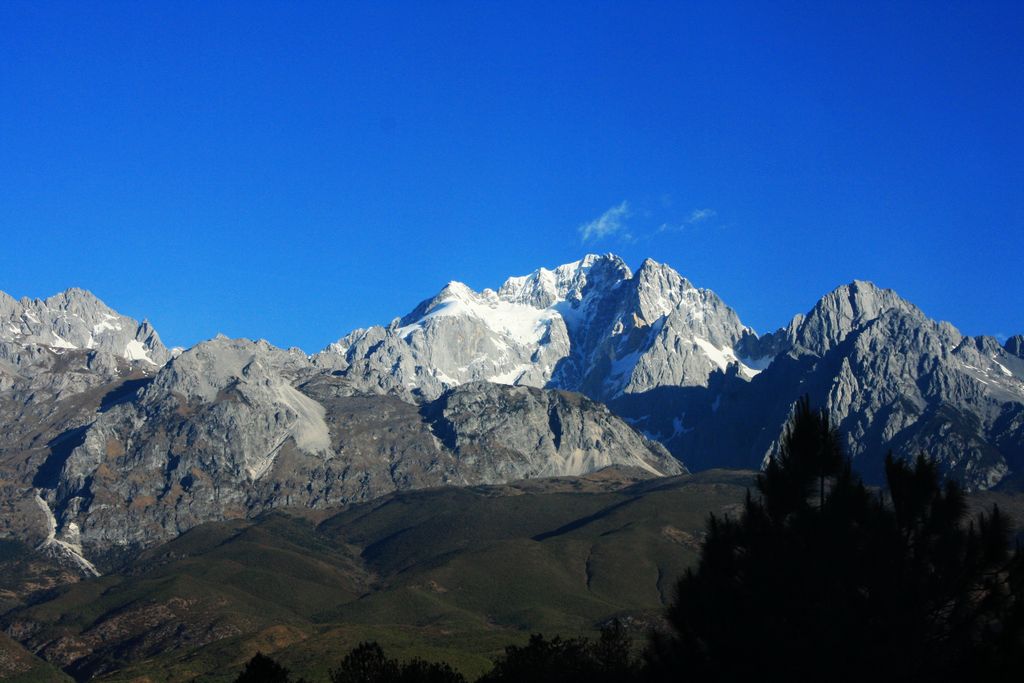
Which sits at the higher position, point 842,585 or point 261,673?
point 842,585

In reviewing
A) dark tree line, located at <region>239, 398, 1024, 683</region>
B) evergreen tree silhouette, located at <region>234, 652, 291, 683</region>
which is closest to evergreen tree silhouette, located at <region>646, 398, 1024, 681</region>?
dark tree line, located at <region>239, 398, 1024, 683</region>

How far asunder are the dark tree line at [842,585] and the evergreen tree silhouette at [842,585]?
68mm

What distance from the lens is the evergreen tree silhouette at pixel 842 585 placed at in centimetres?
5638

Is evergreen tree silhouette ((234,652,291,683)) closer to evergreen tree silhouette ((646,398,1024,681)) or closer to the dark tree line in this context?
the dark tree line

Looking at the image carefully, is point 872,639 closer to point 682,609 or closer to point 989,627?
point 989,627

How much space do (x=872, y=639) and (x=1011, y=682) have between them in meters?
6.49

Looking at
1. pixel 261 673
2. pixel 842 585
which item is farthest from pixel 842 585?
pixel 261 673

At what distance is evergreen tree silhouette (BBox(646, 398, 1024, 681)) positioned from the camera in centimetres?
5638

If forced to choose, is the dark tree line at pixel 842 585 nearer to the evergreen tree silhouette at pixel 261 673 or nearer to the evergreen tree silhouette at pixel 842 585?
the evergreen tree silhouette at pixel 842 585

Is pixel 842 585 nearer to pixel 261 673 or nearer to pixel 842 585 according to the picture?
pixel 842 585

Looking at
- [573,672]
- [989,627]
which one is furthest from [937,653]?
[573,672]

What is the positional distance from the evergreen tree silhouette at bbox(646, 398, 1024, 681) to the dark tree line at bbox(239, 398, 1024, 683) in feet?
0.22

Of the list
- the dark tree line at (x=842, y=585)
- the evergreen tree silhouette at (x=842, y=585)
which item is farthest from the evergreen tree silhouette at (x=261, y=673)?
the evergreen tree silhouette at (x=842, y=585)

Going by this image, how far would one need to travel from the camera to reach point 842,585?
59625 mm
